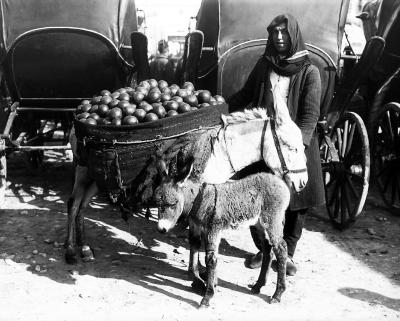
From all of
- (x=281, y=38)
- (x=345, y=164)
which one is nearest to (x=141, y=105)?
(x=281, y=38)

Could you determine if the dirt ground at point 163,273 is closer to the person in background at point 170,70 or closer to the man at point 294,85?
the man at point 294,85

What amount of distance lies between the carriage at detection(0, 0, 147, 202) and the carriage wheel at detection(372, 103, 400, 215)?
3.06 metres

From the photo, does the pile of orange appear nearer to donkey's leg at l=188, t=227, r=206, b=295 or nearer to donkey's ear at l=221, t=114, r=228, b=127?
donkey's ear at l=221, t=114, r=228, b=127

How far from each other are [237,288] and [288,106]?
1.60 metres

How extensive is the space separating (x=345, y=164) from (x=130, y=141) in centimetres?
304

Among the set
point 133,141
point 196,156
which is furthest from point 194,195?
point 133,141

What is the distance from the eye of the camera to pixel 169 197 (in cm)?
354

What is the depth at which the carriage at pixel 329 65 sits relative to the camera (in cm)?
532

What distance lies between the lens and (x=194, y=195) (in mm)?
3672

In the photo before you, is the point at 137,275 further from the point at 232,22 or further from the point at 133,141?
the point at 232,22

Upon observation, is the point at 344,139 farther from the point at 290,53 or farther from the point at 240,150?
the point at 240,150

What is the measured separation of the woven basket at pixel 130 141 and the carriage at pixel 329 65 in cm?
169

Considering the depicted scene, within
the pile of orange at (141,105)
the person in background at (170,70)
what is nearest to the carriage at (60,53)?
the pile of orange at (141,105)

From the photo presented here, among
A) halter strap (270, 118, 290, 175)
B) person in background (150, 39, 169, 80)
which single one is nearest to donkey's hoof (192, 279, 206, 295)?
halter strap (270, 118, 290, 175)
